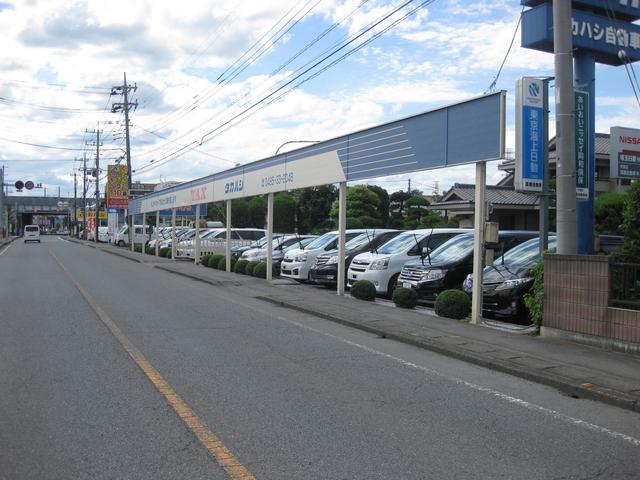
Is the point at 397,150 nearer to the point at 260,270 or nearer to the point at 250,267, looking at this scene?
the point at 260,270

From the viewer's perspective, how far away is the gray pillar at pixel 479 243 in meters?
11.2

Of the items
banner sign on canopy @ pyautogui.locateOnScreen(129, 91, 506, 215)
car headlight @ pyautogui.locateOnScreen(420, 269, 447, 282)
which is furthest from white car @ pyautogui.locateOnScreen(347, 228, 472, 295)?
banner sign on canopy @ pyautogui.locateOnScreen(129, 91, 506, 215)

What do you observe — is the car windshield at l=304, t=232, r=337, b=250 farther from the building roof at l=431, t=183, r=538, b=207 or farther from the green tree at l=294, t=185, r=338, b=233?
the green tree at l=294, t=185, r=338, b=233

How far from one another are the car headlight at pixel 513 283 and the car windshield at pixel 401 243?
14.3ft

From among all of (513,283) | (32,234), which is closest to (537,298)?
(513,283)

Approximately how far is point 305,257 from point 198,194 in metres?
12.5

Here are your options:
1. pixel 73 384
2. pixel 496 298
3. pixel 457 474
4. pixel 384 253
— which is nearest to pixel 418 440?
pixel 457 474

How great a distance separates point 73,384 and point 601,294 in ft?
23.5

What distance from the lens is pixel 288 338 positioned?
396 inches

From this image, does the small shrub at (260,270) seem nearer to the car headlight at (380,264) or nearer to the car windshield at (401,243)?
the car windshield at (401,243)

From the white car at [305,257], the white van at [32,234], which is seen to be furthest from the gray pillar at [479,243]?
the white van at [32,234]

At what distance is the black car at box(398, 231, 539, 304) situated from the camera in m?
13.5

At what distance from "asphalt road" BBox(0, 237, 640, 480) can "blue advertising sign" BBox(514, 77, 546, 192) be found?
3.62 m

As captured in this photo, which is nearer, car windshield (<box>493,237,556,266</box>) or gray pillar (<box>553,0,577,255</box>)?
gray pillar (<box>553,0,577,255</box>)
